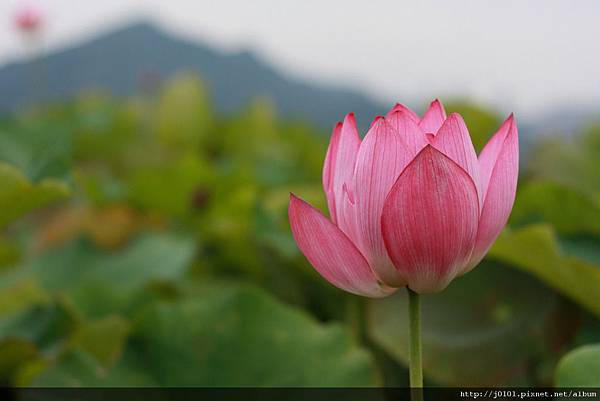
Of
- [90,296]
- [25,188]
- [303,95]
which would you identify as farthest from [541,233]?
[303,95]

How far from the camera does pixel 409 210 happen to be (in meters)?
0.30

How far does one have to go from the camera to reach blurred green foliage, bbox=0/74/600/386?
1.98 feet

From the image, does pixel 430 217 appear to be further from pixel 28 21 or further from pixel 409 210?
pixel 28 21

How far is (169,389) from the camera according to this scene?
0.60 m

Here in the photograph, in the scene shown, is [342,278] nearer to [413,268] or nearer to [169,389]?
[413,268]

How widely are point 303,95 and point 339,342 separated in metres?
16.5

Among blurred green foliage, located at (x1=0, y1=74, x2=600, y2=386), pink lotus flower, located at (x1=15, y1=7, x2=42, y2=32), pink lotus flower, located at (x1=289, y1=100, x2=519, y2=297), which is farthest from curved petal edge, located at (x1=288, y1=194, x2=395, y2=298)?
pink lotus flower, located at (x1=15, y1=7, x2=42, y2=32)

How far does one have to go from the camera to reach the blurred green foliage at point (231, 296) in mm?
602

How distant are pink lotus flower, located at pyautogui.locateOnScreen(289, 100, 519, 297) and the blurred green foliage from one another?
0.15 meters

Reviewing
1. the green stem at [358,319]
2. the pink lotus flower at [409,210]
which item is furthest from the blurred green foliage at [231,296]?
the pink lotus flower at [409,210]

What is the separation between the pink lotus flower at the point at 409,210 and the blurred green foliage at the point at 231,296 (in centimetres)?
15

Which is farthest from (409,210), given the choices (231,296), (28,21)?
(28,21)

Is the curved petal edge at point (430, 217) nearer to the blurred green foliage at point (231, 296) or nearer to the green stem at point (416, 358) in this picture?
the green stem at point (416, 358)

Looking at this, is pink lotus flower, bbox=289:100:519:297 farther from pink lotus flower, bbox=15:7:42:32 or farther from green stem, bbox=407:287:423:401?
pink lotus flower, bbox=15:7:42:32
